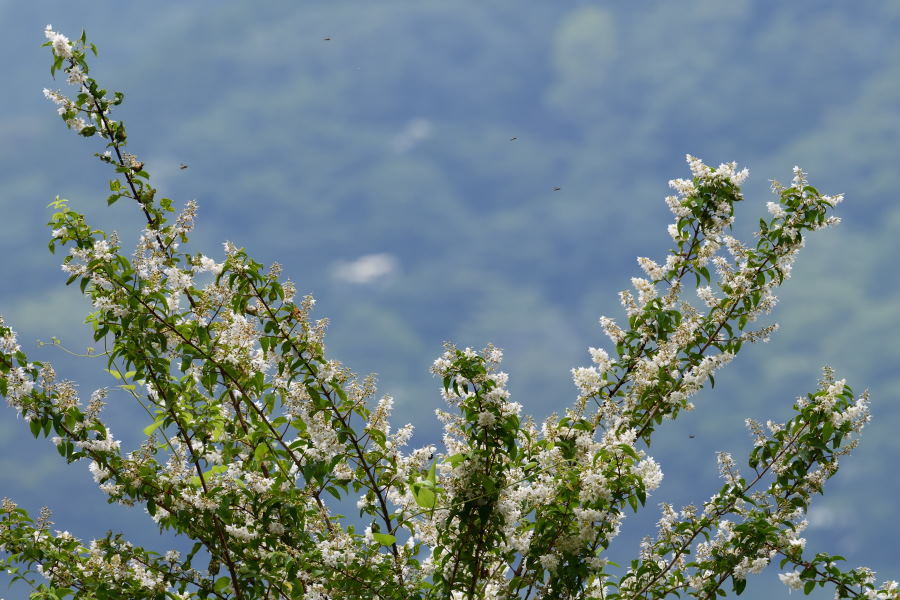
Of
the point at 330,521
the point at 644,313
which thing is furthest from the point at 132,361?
the point at 644,313

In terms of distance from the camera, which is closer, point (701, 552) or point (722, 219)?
point (701, 552)

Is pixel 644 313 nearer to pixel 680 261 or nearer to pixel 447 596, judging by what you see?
pixel 680 261

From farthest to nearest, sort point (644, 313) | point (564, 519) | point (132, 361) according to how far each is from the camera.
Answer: point (644, 313) → point (132, 361) → point (564, 519)

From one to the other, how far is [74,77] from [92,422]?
2785mm

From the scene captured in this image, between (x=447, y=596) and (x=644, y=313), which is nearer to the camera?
(x=447, y=596)

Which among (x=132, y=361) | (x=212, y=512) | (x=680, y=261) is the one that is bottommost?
(x=212, y=512)

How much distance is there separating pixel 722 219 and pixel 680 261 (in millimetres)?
549

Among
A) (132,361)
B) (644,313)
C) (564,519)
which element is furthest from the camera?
(644,313)

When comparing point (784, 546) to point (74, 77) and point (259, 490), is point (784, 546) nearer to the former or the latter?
point (259, 490)

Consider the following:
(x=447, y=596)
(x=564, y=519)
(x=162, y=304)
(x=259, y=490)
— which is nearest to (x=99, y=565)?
(x=259, y=490)

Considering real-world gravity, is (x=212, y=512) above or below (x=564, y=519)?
below

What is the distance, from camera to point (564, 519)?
242 inches

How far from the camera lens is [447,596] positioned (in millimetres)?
6266

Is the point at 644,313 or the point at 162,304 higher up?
the point at 644,313
